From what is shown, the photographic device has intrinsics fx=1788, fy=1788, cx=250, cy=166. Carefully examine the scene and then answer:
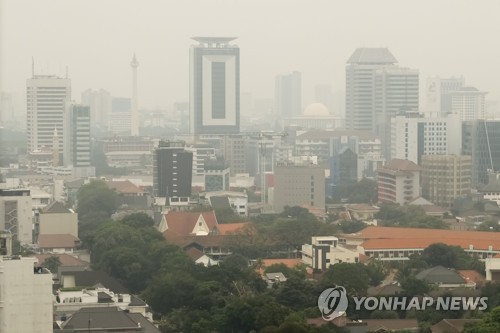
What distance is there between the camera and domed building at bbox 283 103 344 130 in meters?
58.1

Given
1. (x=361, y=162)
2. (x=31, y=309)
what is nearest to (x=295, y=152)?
(x=361, y=162)

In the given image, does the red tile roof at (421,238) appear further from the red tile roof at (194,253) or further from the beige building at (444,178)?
the beige building at (444,178)

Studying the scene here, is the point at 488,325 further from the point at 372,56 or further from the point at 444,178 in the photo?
the point at 372,56

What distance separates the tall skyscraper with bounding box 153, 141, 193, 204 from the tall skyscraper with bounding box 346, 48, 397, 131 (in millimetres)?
21596

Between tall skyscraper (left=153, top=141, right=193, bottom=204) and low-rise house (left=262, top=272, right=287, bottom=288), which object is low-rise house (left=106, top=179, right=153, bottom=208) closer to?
tall skyscraper (left=153, top=141, right=193, bottom=204)

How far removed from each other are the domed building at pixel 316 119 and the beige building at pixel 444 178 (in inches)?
998

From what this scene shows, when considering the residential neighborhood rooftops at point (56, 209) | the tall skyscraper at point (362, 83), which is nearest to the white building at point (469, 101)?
the tall skyscraper at point (362, 83)

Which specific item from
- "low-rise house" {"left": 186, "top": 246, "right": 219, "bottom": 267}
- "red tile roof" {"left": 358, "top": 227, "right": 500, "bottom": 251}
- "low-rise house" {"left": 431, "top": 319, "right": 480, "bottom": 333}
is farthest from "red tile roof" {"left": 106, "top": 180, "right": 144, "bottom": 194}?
"low-rise house" {"left": 431, "top": 319, "right": 480, "bottom": 333}

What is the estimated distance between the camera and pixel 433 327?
1323cm

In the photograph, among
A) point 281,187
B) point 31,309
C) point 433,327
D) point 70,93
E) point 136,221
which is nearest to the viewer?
point 31,309

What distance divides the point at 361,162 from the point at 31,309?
28267 mm

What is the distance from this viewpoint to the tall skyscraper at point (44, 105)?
1667 inches

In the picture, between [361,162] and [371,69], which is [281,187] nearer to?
[361,162]

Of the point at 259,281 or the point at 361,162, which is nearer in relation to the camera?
the point at 259,281
